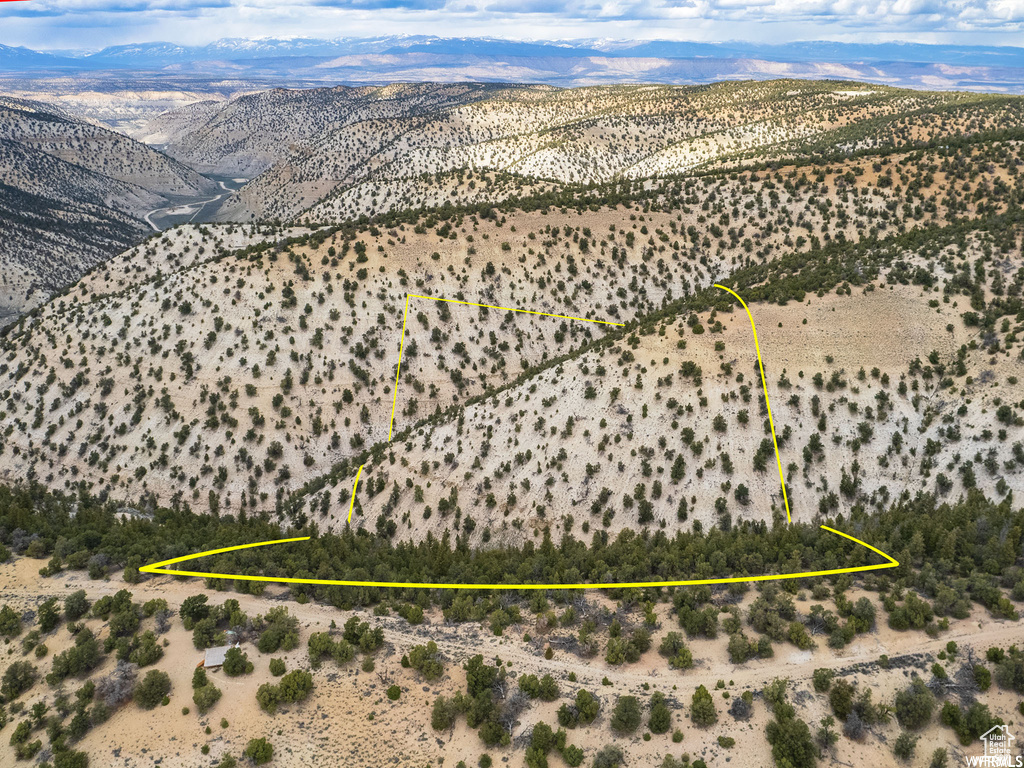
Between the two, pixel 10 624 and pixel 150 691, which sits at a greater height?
pixel 10 624

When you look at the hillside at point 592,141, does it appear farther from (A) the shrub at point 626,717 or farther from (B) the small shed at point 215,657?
(A) the shrub at point 626,717

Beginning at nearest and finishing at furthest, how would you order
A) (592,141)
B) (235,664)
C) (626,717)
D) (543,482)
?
(626,717), (235,664), (543,482), (592,141)

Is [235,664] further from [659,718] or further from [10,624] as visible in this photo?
[659,718]

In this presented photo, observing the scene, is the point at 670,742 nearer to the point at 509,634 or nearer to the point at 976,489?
the point at 509,634

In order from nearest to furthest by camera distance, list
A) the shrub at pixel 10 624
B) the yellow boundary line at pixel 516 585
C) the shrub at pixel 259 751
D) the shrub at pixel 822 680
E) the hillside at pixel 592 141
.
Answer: the shrub at pixel 259 751
the shrub at pixel 822 680
the shrub at pixel 10 624
the yellow boundary line at pixel 516 585
the hillside at pixel 592 141

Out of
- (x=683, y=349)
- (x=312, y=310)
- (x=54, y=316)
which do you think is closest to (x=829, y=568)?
(x=683, y=349)

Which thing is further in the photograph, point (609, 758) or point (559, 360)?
point (559, 360)

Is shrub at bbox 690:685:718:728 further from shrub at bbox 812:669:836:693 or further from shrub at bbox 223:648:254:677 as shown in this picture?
shrub at bbox 223:648:254:677

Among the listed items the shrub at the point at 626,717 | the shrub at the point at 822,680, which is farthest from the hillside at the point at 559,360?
the shrub at the point at 626,717

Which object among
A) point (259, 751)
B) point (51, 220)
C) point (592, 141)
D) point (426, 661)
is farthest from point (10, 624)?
point (51, 220)

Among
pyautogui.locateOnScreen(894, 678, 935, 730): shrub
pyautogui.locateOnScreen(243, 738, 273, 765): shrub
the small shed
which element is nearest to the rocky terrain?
pyautogui.locateOnScreen(243, 738, 273, 765): shrub

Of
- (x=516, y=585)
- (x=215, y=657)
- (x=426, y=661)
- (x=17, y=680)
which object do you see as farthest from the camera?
(x=516, y=585)

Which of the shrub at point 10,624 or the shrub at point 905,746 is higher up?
the shrub at point 10,624

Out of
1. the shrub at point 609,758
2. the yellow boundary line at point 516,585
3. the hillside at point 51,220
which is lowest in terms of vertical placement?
the shrub at point 609,758
